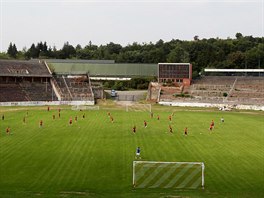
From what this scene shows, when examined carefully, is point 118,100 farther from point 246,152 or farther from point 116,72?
point 246,152

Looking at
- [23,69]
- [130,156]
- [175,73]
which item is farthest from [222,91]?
[130,156]

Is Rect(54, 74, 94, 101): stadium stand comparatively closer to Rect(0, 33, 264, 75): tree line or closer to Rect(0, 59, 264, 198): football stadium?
Rect(0, 59, 264, 198): football stadium

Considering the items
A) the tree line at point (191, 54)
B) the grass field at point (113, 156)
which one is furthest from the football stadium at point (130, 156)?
the tree line at point (191, 54)

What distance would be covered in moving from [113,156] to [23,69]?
7256cm

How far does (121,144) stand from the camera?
34781 millimetres

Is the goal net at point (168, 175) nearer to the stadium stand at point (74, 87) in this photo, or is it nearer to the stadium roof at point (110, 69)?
the stadium stand at point (74, 87)

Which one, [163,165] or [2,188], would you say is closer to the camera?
[2,188]

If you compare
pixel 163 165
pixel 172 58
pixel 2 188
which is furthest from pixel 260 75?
pixel 2 188

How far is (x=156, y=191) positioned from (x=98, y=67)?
101m

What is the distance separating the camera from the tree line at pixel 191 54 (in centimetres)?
12681

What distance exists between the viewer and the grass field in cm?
2097

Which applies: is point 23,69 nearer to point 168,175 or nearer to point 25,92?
point 25,92

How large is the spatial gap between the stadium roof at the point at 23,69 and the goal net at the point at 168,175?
7143 cm

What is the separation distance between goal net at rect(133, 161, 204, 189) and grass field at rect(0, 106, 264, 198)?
0.61 meters
